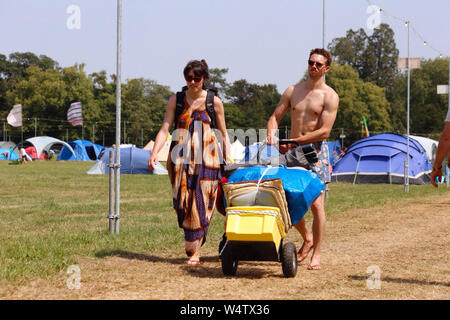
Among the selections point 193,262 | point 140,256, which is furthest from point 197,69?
point 140,256

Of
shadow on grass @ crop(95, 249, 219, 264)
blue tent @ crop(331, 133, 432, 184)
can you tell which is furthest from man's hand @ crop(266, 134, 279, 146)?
blue tent @ crop(331, 133, 432, 184)

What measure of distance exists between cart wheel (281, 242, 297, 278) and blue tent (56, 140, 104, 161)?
5293 centimetres

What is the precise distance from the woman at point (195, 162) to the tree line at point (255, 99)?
202 ft

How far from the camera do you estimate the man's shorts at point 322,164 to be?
595cm

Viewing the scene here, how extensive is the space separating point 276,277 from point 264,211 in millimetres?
675

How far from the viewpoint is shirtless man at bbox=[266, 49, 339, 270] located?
5961 mm

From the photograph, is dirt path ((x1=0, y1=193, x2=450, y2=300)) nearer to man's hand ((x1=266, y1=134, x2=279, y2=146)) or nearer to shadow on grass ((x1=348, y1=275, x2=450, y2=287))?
shadow on grass ((x1=348, y1=275, x2=450, y2=287))

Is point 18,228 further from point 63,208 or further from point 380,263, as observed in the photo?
point 380,263

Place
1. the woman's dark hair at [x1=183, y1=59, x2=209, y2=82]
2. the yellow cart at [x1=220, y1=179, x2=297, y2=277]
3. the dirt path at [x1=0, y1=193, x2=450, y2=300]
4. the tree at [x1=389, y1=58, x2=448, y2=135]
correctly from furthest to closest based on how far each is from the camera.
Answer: the tree at [x1=389, y1=58, x2=448, y2=135]
the woman's dark hair at [x1=183, y1=59, x2=209, y2=82]
the yellow cart at [x1=220, y1=179, x2=297, y2=277]
the dirt path at [x1=0, y1=193, x2=450, y2=300]

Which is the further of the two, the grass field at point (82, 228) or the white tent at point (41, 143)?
the white tent at point (41, 143)

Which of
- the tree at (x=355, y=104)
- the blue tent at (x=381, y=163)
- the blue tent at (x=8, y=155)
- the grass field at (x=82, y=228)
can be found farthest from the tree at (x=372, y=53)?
the grass field at (x=82, y=228)

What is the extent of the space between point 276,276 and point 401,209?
25.7ft

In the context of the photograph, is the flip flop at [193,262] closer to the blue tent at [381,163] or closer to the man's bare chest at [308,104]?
the man's bare chest at [308,104]
